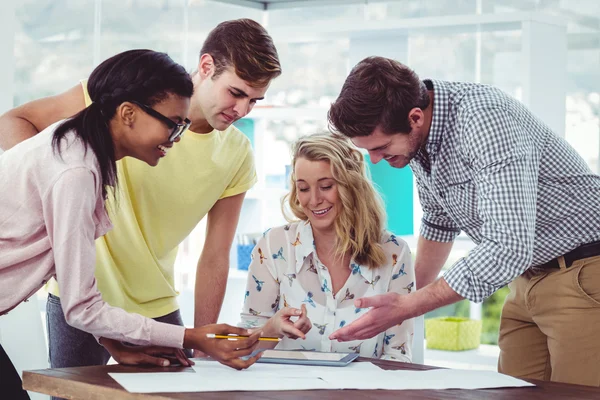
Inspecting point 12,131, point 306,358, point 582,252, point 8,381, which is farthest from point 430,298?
Result: point 12,131

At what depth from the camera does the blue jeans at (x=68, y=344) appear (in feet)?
8.01

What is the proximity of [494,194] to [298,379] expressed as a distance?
669 mm

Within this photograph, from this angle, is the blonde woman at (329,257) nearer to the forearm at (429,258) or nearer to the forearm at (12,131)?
the forearm at (429,258)

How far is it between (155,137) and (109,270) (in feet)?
2.10

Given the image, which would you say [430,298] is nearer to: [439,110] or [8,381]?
[439,110]

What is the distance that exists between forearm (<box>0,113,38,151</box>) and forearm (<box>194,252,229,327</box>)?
77 cm

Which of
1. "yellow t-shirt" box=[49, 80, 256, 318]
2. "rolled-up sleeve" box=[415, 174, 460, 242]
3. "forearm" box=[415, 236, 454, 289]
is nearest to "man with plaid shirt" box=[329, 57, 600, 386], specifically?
"rolled-up sleeve" box=[415, 174, 460, 242]

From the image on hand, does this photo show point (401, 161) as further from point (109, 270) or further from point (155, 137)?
point (109, 270)

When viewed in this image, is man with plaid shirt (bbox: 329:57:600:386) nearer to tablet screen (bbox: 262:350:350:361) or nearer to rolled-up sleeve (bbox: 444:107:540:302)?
rolled-up sleeve (bbox: 444:107:540:302)

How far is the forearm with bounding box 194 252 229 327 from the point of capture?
2.81 metres

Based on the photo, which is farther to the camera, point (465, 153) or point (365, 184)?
point (365, 184)

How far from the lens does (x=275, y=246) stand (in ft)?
9.36

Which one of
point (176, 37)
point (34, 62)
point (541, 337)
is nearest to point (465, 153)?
point (541, 337)

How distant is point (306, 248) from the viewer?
2.82 metres
